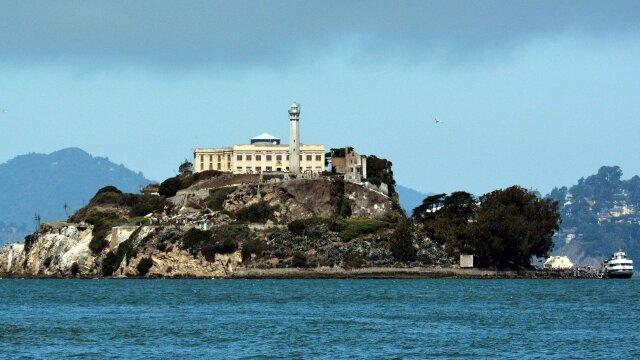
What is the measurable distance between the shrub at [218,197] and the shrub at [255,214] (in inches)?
179

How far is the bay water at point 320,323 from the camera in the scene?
62.8m

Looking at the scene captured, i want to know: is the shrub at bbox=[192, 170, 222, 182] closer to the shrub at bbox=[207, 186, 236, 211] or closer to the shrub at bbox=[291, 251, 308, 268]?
the shrub at bbox=[207, 186, 236, 211]

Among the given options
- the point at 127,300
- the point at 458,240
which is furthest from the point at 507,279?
the point at 127,300

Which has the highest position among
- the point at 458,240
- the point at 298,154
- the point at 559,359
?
the point at 298,154

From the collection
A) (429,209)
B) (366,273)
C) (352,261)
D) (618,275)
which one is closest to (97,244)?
(352,261)

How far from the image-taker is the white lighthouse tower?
602 ft

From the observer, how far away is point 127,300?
10606cm

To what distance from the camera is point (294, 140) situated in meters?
185

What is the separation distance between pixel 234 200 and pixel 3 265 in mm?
40921

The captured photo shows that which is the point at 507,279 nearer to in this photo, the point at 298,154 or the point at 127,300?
the point at 298,154

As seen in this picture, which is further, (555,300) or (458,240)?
(458,240)

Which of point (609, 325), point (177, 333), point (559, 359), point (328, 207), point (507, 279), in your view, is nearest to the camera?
point (559, 359)

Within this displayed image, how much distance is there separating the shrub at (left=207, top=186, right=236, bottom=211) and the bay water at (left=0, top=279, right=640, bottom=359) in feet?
169

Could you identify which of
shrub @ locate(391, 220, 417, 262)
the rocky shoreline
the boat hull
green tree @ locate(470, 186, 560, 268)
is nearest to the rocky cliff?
shrub @ locate(391, 220, 417, 262)
